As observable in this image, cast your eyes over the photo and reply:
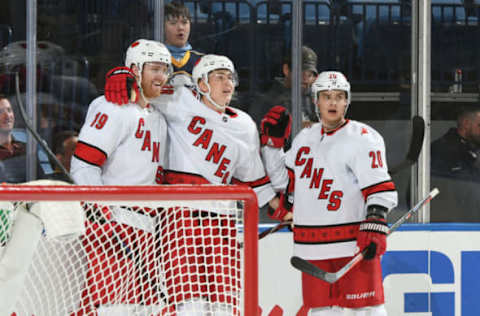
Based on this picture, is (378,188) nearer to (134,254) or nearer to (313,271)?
(313,271)

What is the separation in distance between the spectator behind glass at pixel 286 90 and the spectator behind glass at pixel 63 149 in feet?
2.78

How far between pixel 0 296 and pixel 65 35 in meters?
1.50

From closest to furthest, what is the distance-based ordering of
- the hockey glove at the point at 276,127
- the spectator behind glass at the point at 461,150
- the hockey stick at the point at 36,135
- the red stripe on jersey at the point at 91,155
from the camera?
the red stripe on jersey at the point at 91,155 < the hockey stick at the point at 36,135 < the hockey glove at the point at 276,127 < the spectator behind glass at the point at 461,150

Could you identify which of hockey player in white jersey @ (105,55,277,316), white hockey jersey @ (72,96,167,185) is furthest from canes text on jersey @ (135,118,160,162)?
hockey player in white jersey @ (105,55,277,316)

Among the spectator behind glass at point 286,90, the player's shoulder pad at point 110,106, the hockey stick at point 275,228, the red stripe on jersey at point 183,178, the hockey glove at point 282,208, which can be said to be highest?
the spectator behind glass at point 286,90

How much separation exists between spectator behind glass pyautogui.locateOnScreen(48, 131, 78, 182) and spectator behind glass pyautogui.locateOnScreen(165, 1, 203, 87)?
0.60 meters

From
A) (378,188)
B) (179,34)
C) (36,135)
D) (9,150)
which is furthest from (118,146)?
(378,188)

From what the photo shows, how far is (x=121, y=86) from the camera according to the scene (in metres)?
2.98

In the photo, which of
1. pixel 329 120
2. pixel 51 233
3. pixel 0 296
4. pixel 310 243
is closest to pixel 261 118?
pixel 329 120

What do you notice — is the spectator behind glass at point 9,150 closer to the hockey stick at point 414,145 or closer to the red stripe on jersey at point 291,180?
the red stripe on jersey at point 291,180

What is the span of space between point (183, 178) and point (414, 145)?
1205 mm

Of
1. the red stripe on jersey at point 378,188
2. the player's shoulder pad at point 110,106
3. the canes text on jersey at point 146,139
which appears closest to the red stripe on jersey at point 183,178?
the canes text on jersey at point 146,139

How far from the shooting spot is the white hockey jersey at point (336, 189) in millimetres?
3109

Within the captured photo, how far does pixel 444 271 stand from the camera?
367 centimetres
